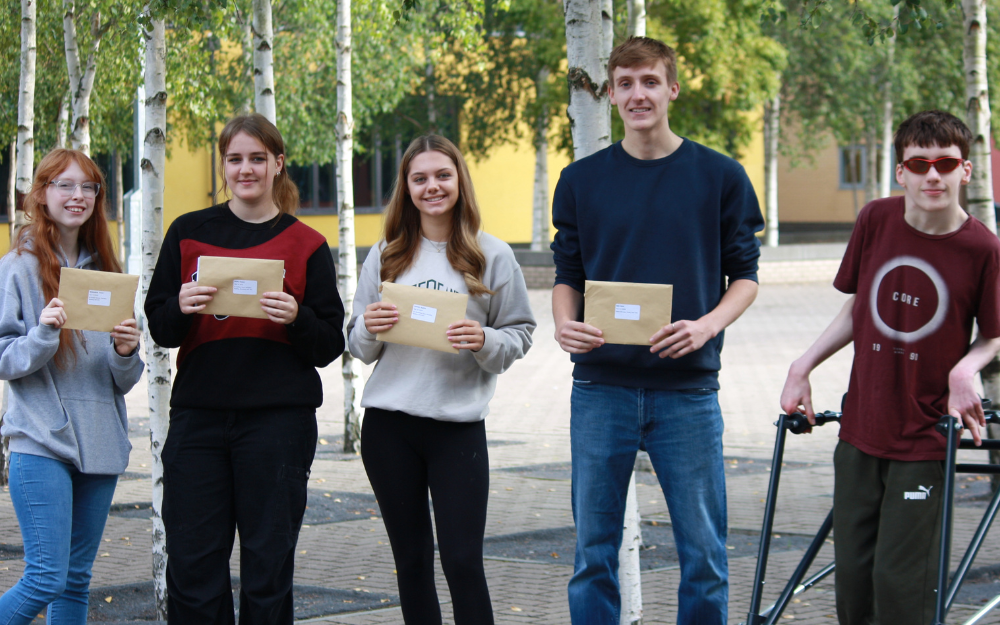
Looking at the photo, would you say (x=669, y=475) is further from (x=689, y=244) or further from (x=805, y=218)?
(x=805, y=218)

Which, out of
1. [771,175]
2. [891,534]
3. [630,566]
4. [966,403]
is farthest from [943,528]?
[771,175]

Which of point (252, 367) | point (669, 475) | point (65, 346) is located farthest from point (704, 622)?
point (65, 346)

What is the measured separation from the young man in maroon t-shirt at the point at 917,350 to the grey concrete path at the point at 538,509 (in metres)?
1.82

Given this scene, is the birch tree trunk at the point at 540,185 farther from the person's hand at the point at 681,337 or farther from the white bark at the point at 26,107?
the person's hand at the point at 681,337

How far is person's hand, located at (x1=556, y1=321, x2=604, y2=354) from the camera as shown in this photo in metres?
3.60

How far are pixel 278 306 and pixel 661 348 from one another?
4.04 feet

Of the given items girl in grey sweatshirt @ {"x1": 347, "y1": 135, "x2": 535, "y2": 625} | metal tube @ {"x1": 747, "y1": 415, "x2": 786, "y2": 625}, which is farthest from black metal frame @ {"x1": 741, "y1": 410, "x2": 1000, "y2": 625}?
girl in grey sweatshirt @ {"x1": 347, "y1": 135, "x2": 535, "y2": 625}

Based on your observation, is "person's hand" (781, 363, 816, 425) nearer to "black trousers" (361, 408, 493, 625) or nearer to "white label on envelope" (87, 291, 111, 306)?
"black trousers" (361, 408, 493, 625)

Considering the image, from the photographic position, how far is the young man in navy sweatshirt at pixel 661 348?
3.68 metres

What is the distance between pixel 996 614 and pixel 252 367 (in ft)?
12.3

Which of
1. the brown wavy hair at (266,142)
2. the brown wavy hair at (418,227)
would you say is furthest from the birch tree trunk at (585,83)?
the brown wavy hair at (266,142)

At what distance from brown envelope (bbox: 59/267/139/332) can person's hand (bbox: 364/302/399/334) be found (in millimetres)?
800

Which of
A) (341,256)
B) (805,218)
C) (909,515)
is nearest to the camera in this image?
(909,515)

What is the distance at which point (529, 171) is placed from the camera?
131 ft
